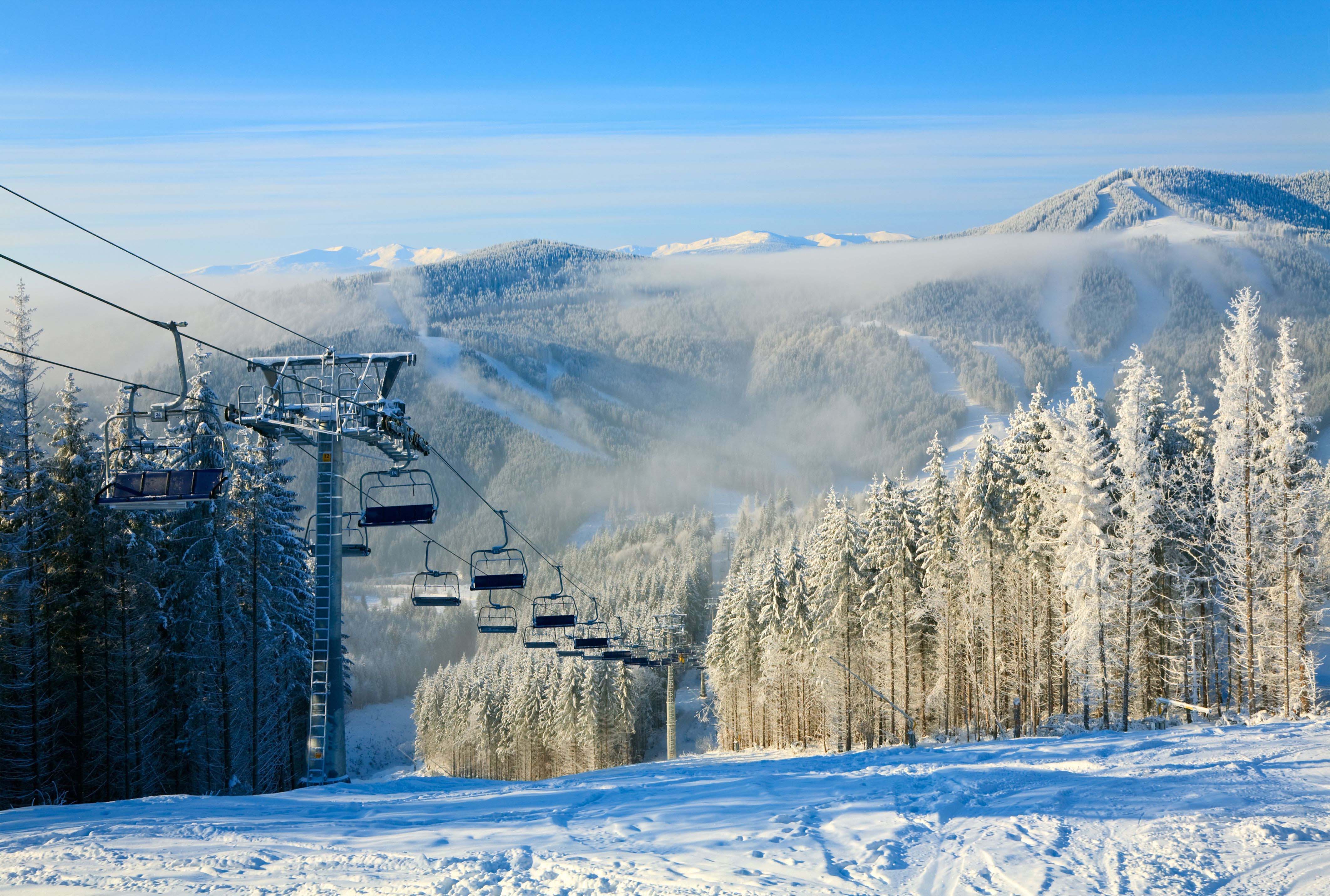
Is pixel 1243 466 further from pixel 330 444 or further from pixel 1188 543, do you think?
pixel 330 444

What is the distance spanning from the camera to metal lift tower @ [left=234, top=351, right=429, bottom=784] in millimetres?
16812

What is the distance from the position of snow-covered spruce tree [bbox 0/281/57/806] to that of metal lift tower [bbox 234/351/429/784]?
8920mm

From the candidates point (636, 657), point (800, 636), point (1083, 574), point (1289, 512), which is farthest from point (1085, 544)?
point (636, 657)

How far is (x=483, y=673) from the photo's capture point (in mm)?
76250

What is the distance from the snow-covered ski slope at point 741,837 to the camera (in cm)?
997

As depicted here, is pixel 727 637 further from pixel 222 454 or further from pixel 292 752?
pixel 222 454

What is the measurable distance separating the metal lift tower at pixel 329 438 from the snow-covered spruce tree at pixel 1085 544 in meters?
22.2

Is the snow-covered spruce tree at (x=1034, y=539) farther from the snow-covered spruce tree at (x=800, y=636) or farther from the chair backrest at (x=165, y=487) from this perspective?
the chair backrest at (x=165, y=487)

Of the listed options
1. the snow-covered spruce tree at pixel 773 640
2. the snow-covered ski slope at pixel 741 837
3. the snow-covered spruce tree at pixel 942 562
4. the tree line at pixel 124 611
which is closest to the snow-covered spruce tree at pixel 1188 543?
the snow-covered spruce tree at pixel 942 562

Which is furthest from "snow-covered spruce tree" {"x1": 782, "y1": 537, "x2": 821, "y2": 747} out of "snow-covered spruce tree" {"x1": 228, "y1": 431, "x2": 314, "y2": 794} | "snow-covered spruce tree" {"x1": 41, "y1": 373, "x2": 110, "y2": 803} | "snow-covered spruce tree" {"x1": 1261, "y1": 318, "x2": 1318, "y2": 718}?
"snow-covered spruce tree" {"x1": 41, "y1": 373, "x2": 110, "y2": 803}

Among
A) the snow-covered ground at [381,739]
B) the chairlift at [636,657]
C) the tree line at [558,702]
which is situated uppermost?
the chairlift at [636,657]

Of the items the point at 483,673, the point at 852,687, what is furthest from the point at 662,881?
the point at 483,673

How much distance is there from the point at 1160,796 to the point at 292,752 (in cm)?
Result: 3289

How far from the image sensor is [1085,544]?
29.3 metres
